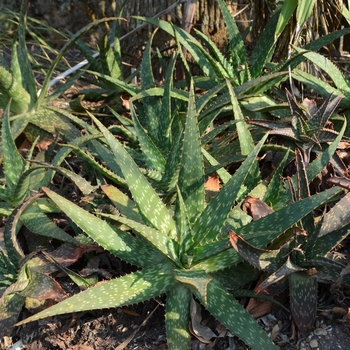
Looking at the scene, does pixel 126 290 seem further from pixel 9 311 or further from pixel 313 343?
pixel 313 343

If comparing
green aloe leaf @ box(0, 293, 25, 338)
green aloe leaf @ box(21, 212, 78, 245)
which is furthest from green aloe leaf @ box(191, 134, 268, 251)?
green aloe leaf @ box(0, 293, 25, 338)

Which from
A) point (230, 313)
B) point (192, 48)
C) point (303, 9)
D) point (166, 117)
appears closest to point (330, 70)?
point (303, 9)

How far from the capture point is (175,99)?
7.40 feet

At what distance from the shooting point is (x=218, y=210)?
152 cm

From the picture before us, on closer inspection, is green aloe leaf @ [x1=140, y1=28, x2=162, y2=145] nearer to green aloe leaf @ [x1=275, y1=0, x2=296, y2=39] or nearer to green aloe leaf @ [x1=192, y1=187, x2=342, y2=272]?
green aloe leaf @ [x1=275, y1=0, x2=296, y2=39]

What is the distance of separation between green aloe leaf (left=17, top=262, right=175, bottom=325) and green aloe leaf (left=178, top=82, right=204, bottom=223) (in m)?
0.20

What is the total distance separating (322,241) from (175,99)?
3.21 ft

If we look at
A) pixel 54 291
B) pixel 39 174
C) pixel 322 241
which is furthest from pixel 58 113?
pixel 322 241

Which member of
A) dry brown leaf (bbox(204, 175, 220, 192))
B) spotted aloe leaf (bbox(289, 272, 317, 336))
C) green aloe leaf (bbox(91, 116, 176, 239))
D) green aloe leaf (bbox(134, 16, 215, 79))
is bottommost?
spotted aloe leaf (bbox(289, 272, 317, 336))

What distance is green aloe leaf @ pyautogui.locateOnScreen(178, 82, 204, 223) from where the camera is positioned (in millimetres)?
1544

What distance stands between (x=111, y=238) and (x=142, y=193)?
0.50ft

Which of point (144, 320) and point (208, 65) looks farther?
point (208, 65)

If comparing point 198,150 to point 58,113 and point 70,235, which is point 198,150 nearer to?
point 70,235

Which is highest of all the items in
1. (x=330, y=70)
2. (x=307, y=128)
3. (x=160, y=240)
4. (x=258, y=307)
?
(x=330, y=70)
